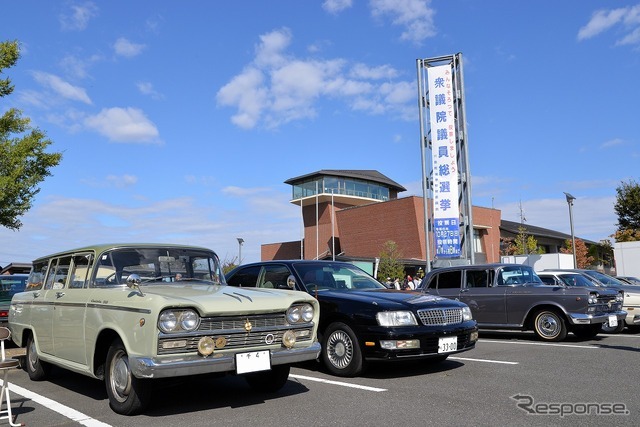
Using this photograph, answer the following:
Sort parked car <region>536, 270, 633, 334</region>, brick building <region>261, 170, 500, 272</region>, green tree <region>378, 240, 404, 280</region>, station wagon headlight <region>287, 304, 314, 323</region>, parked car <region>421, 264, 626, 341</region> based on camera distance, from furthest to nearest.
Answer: brick building <region>261, 170, 500, 272</region>
green tree <region>378, 240, 404, 280</region>
parked car <region>536, 270, 633, 334</region>
parked car <region>421, 264, 626, 341</region>
station wagon headlight <region>287, 304, 314, 323</region>

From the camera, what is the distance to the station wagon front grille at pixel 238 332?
16.1ft

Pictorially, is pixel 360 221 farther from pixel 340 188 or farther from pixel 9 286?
pixel 9 286

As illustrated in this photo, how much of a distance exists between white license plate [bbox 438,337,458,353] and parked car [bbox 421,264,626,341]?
4784mm

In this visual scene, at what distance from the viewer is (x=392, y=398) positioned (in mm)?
5688

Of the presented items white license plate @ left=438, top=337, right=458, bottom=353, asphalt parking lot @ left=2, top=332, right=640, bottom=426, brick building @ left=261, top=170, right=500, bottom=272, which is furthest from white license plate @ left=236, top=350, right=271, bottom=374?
brick building @ left=261, top=170, right=500, bottom=272

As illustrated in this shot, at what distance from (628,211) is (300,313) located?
150 feet

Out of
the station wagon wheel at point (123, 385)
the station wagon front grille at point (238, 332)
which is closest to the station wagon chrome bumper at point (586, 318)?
the station wagon front grille at point (238, 332)

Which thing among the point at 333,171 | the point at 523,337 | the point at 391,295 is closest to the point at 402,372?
the point at 391,295

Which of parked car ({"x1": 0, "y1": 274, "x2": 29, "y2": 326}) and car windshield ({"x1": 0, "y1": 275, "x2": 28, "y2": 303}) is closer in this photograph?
parked car ({"x1": 0, "y1": 274, "x2": 29, "y2": 326})

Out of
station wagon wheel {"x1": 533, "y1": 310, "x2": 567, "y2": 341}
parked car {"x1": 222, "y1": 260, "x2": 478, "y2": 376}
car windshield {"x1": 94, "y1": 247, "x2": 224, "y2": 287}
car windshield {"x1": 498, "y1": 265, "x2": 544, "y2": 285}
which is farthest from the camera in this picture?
car windshield {"x1": 498, "y1": 265, "x2": 544, "y2": 285}

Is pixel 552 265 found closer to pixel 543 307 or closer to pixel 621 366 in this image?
pixel 543 307

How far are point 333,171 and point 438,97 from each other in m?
32.7

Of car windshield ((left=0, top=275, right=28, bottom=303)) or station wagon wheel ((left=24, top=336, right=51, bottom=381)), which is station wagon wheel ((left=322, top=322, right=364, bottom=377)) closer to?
station wagon wheel ((left=24, top=336, right=51, bottom=381))

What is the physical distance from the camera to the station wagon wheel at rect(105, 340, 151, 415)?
16.6 ft
